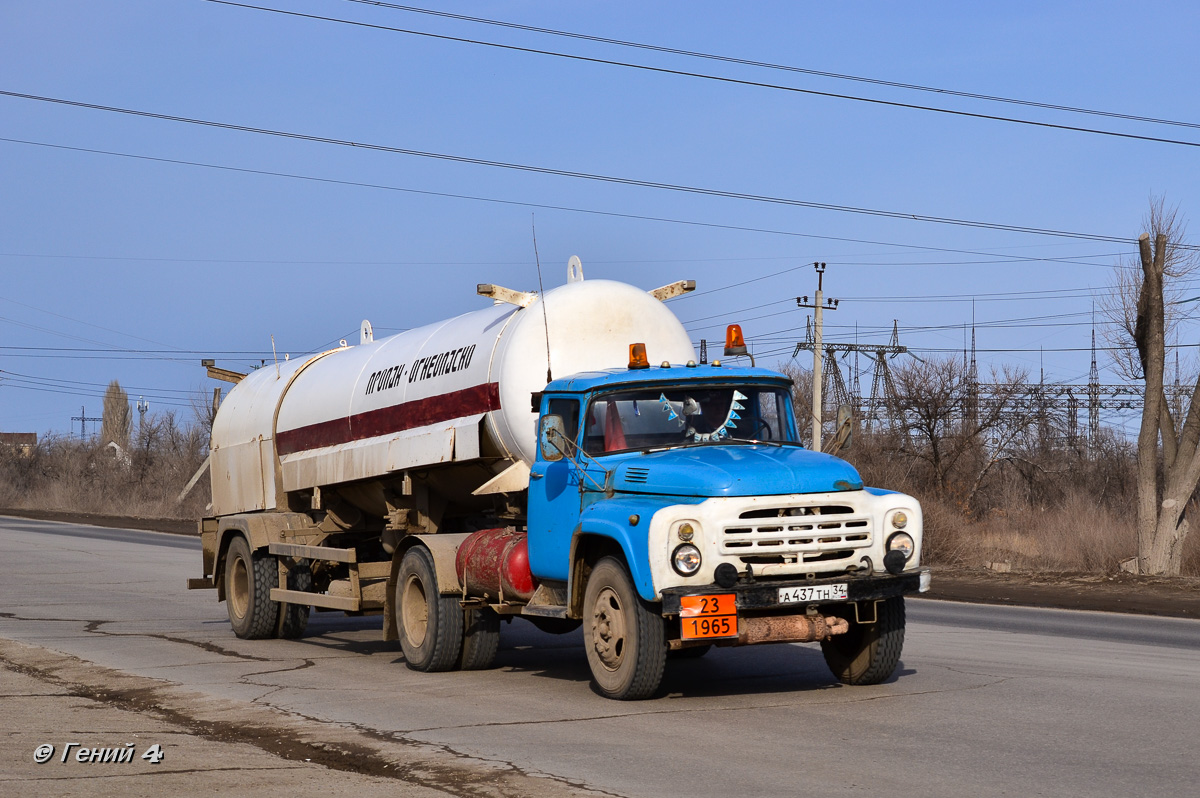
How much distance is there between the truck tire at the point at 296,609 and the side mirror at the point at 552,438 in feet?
17.4

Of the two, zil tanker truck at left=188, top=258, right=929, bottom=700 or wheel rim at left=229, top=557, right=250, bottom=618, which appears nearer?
zil tanker truck at left=188, top=258, right=929, bottom=700

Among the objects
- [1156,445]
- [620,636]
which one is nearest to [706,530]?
[620,636]

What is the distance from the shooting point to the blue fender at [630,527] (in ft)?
29.3

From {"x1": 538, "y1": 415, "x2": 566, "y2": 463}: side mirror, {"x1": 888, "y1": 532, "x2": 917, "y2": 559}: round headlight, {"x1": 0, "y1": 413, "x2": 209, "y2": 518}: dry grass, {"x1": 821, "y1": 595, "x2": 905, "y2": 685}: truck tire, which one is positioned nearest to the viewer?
{"x1": 888, "y1": 532, "x2": 917, "y2": 559}: round headlight

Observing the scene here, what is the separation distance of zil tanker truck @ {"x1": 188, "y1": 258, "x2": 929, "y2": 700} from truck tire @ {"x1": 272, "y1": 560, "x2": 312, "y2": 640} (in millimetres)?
27

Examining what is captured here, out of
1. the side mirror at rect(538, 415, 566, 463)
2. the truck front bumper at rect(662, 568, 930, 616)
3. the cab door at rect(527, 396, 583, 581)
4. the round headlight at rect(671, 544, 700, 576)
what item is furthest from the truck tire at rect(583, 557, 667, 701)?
the side mirror at rect(538, 415, 566, 463)

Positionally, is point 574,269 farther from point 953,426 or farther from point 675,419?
point 953,426

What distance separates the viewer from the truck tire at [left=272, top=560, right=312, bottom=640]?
49.5ft

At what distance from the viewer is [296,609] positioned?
1521cm

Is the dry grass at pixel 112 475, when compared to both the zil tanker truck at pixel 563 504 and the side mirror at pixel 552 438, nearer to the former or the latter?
the zil tanker truck at pixel 563 504

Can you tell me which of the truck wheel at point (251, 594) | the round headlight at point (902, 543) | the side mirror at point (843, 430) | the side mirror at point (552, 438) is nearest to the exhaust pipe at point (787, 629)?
the round headlight at point (902, 543)

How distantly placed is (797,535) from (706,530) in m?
0.66

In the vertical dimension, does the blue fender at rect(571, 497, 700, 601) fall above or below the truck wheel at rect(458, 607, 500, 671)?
above

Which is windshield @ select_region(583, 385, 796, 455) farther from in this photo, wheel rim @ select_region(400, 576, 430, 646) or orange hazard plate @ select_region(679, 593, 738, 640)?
wheel rim @ select_region(400, 576, 430, 646)
